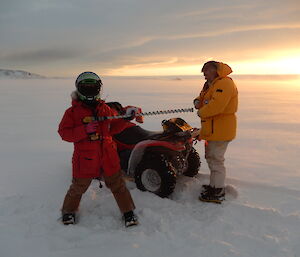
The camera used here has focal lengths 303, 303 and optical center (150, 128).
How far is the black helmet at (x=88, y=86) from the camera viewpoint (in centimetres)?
300

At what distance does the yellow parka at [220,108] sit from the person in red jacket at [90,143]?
1.05 m

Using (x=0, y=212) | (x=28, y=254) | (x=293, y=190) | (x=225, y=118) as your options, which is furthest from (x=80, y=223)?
(x=293, y=190)

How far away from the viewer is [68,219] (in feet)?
10.5

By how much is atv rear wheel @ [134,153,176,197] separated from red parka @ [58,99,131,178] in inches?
27.4

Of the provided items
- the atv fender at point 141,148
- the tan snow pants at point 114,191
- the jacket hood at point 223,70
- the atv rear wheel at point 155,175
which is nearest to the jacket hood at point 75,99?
the tan snow pants at point 114,191

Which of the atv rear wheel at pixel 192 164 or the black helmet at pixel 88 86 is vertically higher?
the black helmet at pixel 88 86

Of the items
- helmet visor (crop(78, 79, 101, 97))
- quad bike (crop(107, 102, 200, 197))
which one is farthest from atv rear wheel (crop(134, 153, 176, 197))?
helmet visor (crop(78, 79, 101, 97))

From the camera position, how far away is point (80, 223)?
10.7 feet

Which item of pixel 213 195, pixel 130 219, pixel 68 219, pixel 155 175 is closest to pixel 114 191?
pixel 130 219

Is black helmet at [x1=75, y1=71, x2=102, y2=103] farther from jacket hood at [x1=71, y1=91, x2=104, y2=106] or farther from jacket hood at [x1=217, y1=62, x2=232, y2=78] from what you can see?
jacket hood at [x1=217, y1=62, x2=232, y2=78]

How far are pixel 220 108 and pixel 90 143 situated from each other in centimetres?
152

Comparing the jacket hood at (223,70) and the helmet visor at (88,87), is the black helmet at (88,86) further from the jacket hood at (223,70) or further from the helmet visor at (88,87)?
the jacket hood at (223,70)

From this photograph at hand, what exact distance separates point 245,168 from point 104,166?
2.80m

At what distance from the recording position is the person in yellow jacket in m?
3.49
